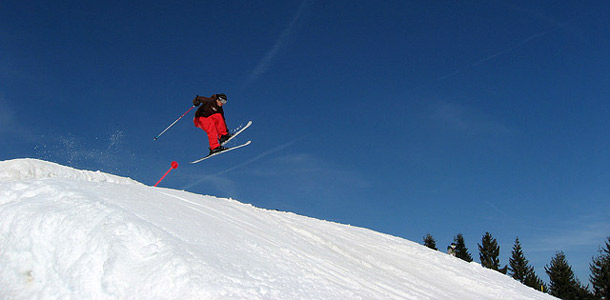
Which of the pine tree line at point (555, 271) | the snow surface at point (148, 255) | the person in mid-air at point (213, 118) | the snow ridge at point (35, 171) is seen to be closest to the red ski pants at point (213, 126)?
the person in mid-air at point (213, 118)

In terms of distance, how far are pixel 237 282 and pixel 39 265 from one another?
2.41m

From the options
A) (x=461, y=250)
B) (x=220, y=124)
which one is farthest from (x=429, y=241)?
(x=220, y=124)

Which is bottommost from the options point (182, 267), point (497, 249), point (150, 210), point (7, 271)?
point (7, 271)

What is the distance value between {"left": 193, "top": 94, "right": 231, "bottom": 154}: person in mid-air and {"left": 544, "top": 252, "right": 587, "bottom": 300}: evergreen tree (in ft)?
176

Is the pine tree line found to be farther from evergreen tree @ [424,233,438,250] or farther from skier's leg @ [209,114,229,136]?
skier's leg @ [209,114,229,136]

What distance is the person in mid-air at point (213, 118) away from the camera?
528 inches

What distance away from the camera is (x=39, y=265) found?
4.71 metres

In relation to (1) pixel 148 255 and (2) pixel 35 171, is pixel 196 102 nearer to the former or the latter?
(2) pixel 35 171

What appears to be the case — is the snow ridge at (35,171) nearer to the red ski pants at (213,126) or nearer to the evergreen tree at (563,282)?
the red ski pants at (213,126)

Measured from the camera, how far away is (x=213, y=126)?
13703 mm

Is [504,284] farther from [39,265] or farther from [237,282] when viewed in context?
[39,265]

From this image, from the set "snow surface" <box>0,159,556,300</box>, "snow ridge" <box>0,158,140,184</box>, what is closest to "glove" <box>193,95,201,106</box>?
"snow ridge" <box>0,158,140,184</box>

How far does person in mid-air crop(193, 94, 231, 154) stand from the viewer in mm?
13406

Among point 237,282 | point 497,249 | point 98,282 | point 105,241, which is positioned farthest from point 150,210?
point 497,249
